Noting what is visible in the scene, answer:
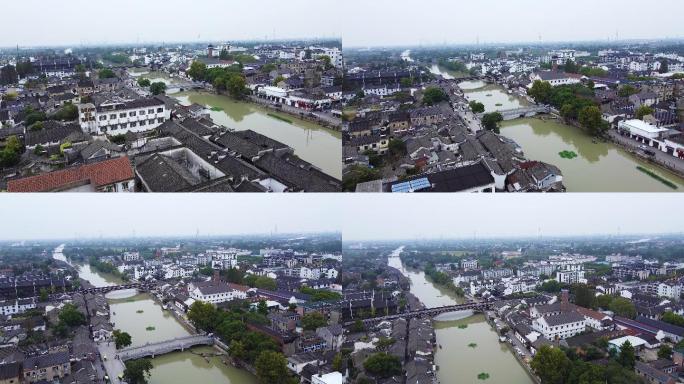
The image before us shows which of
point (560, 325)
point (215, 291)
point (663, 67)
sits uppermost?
point (663, 67)

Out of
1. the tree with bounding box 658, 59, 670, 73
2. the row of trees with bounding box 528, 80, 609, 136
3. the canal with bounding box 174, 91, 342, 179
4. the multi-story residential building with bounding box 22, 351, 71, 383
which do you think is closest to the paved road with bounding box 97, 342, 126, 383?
the multi-story residential building with bounding box 22, 351, 71, 383

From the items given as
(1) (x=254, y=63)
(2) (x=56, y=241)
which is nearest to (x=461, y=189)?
(1) (x=254, y=63)

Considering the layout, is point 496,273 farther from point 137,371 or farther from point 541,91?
point 137,371

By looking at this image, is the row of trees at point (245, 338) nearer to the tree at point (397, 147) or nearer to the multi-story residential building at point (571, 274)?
the tree at point (397, 147)

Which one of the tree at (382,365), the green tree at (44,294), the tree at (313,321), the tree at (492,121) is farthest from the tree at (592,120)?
the green tree at (44,294)

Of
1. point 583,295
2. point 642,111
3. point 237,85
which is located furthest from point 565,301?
point 237,85
